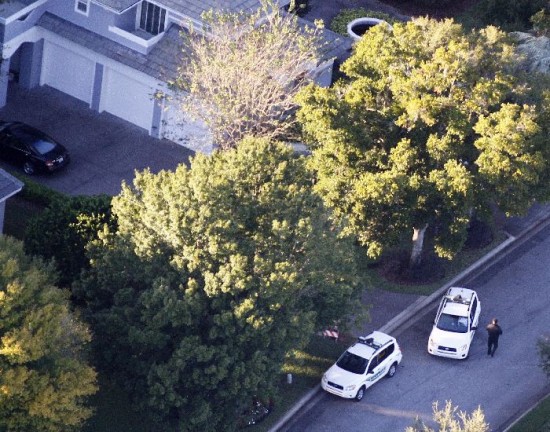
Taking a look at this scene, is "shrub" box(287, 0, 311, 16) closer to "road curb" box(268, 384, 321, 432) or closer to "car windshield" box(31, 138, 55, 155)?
"car windshield" box(31, 138, 55, 155)

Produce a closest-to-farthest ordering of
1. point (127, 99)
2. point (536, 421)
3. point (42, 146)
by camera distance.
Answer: point (536, 421), point (42, 146), point (127, 99)

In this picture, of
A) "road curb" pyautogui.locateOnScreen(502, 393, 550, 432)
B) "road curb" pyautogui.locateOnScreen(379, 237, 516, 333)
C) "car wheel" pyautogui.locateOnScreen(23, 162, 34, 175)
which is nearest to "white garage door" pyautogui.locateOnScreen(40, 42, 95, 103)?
"car wheel" pyautogui.locateOnScreen(23, 162, 34, 175)

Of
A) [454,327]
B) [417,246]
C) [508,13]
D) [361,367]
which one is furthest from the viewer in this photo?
[508,13]

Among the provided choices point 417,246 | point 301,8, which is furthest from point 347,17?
point 417,246

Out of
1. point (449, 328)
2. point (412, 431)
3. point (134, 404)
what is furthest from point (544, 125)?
point (134, 404)

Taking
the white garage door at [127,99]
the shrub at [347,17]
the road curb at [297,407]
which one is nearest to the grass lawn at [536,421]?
the road curb at [297,407]

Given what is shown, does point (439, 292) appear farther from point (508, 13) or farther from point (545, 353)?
point (508, 13)

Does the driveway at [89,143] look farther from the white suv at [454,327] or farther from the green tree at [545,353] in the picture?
the green tree at [545,353]

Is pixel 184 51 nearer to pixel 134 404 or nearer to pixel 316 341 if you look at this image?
pixel 316 341
